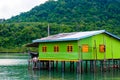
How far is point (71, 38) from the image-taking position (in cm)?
3700

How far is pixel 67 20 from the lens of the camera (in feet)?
356

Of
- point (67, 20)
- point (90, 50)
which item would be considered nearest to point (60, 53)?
point (90, 50)

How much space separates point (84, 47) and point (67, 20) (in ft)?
234

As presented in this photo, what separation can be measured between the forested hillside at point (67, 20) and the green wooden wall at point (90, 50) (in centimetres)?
4992

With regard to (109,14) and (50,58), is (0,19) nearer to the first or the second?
(109,14)

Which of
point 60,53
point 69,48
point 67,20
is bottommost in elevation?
point 60,53

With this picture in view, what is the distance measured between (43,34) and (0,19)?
45.4 metres

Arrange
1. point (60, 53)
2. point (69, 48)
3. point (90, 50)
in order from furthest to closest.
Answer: point (60, 53), point (69, 48), point (90, 50)

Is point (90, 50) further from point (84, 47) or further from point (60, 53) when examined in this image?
point (60, 53)

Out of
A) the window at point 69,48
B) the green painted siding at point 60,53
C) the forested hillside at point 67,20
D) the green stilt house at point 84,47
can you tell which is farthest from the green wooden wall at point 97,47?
the forested hillside at point 67,20

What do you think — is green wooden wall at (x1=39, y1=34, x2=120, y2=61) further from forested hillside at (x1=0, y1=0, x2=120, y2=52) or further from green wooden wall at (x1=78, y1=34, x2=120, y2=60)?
forested hillside at (x1=0, y1=0, x2=120, y2=52)

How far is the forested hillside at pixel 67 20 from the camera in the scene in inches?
3809

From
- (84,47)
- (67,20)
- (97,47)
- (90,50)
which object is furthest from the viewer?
(67,20)

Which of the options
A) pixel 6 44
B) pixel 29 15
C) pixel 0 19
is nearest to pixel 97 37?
pixel 6 44
